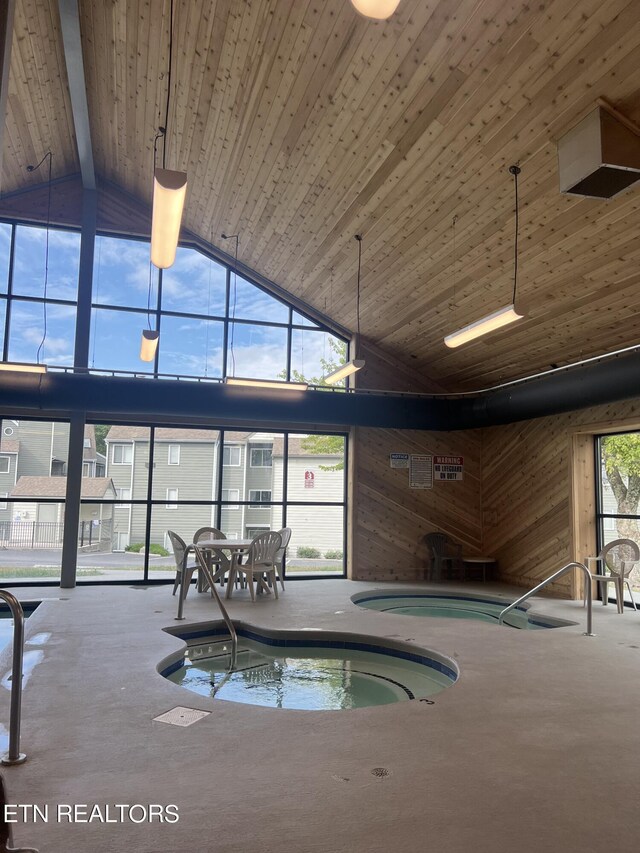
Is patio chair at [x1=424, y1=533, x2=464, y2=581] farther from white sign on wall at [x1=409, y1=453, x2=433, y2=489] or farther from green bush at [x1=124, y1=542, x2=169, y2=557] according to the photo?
green bush at [x1=124, y1=542, x2=169, y2=557]

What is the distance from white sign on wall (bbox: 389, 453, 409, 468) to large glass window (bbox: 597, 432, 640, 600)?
9.99 ft

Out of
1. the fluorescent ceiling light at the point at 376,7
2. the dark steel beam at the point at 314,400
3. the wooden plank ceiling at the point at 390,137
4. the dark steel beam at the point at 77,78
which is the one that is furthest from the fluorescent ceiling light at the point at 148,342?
the fluorescent ceiling light at the point at 376,7

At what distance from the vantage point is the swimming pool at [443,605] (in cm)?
800

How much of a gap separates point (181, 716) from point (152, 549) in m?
6.19

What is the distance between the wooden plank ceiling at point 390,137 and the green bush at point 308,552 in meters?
3.97

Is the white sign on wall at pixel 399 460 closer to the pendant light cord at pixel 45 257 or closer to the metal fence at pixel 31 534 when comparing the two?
the metal fence at pixel 31 534

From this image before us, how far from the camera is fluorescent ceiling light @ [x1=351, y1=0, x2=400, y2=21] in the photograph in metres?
1.98

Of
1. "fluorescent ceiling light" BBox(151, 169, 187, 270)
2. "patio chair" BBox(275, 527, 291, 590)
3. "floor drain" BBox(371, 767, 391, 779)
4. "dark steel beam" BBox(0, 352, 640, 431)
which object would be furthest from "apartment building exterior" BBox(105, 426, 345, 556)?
"floor drain" BBox(371, 767, 391, 779)

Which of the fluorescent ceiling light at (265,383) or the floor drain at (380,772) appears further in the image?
the fluorescent ceiling light at (265,383)

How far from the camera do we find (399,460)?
10617 mm

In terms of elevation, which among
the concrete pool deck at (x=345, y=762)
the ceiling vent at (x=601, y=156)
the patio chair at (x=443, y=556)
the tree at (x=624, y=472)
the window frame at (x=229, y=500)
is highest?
the ceiling vent at (x=601, y=156)

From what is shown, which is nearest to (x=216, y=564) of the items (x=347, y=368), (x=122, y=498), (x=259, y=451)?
(x=122, y=498)

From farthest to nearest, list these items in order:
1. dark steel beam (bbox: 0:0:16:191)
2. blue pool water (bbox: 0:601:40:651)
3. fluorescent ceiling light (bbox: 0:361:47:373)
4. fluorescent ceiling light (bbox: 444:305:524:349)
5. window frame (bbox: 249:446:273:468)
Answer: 1. window frame (bbox: 249:446:273:468)
2. fluorescent ceiling light (bbox: 0:361:47:373)
3. blue pool water (bbox: 0:601:40:651)
4. fluorescent ceiling light (bbox: 444:305:524:349)
5. dark steel beam (bbox: 0:0:16:191)

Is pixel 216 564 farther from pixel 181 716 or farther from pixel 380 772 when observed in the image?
pixel 380 772
